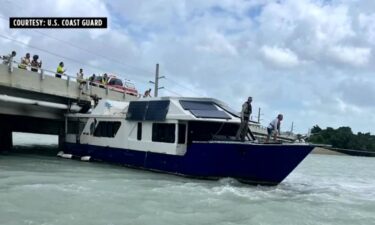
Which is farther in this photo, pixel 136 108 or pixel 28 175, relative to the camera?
pixel 136 108

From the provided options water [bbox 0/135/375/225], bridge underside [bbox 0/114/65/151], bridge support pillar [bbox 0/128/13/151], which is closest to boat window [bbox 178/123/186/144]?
water [bbox 0/135/375/225]

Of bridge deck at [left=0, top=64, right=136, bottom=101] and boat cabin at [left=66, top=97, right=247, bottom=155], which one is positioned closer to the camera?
boat cabin at [left=66, top=97, right=247, bottom=155]

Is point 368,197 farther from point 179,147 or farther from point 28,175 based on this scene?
point 28,175

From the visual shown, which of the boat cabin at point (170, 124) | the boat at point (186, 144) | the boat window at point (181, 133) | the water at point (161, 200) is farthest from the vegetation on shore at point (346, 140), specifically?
the water at point (161, 200)

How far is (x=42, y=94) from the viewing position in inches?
981

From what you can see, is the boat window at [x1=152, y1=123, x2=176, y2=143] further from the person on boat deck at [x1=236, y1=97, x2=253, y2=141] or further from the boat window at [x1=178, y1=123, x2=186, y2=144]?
the person on boat deck at [x1=236, y1=97, x2=253, y2=141]

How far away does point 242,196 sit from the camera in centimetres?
1417

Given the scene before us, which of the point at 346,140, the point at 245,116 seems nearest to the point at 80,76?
the point at 245,116

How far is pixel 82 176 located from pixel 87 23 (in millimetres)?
5374

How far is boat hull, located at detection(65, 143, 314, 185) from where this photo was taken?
16281mm

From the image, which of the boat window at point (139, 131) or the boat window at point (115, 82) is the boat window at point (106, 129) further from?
the boat window at point (115, 82)

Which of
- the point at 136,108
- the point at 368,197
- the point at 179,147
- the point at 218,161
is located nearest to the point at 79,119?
the point at 136,108

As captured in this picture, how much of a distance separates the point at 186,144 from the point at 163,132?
1244 mm

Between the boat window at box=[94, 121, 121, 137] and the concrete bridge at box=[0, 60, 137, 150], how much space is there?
3.06m
